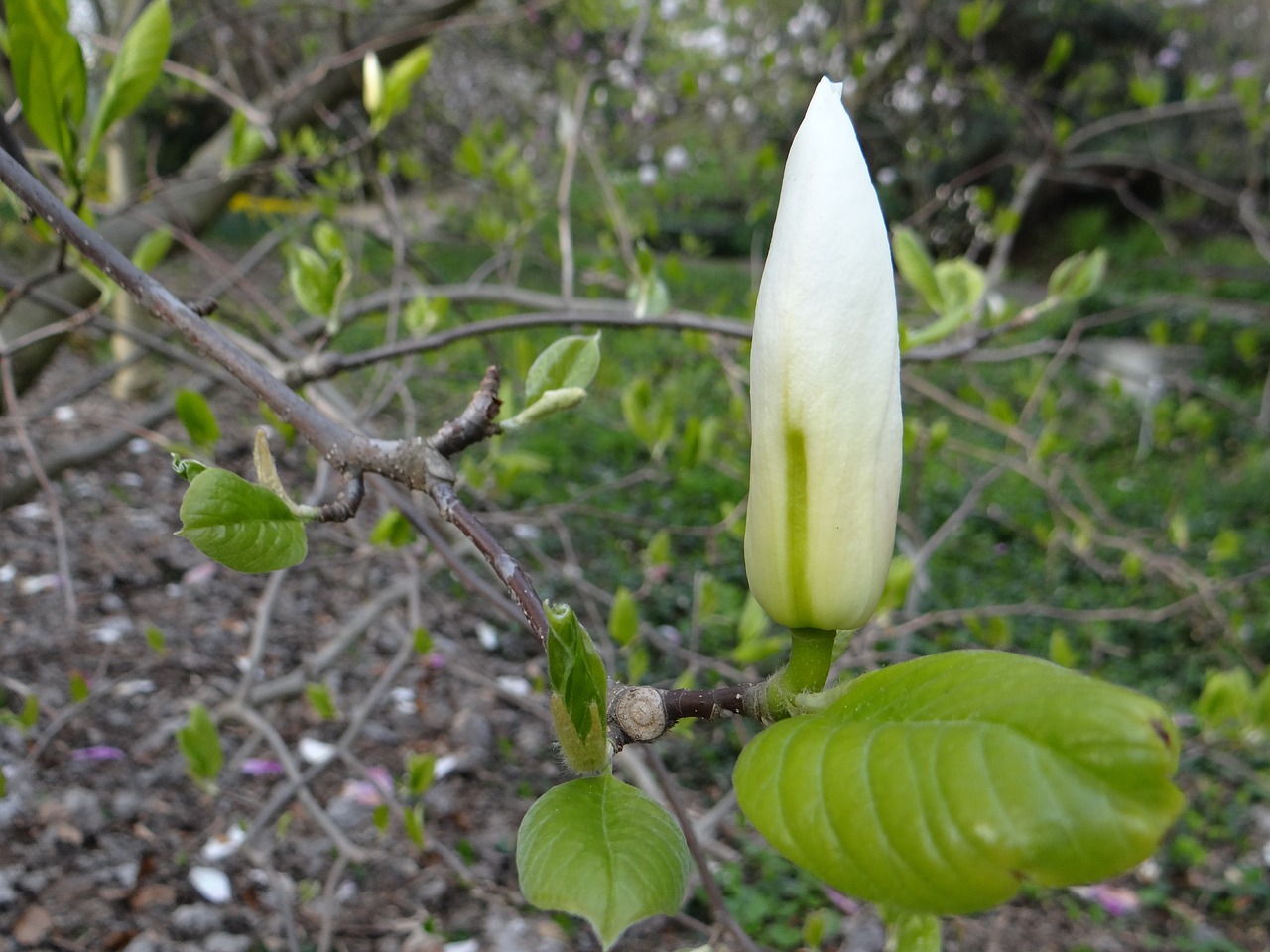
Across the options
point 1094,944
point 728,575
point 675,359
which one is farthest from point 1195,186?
point 675,359

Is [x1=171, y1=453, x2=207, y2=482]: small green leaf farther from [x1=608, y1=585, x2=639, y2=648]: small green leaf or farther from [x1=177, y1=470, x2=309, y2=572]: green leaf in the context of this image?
[x1=608, y1=585, x2=639, y2=648]: small green leaf

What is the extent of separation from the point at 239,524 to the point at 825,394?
10.0 inches

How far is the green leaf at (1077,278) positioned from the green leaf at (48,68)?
3.39 ft

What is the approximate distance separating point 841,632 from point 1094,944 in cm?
190

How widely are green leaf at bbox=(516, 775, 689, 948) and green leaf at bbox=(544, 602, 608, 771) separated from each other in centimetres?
2

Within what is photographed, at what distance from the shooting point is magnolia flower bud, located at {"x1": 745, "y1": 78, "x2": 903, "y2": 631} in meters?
0.34

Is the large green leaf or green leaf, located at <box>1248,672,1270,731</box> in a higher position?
the large green leaf

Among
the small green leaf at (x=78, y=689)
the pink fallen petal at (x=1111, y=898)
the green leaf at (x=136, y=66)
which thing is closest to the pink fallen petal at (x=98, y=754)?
the small green leaf at (x=78, y=689)

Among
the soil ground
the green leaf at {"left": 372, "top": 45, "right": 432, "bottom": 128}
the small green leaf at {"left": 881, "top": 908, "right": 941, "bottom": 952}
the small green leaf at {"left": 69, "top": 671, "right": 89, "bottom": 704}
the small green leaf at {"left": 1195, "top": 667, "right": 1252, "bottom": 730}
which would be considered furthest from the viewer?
the soil ground

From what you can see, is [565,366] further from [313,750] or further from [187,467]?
[313,750]

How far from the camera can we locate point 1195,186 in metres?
1.85

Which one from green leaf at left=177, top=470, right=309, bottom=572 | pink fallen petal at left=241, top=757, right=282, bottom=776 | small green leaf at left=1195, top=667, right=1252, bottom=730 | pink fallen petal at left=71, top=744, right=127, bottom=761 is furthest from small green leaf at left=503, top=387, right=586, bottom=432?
pink fallen petal at left=71, top=744, right=127, bottom=761

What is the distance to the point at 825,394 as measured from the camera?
0.35 metres

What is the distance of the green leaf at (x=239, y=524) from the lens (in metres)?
0.39
